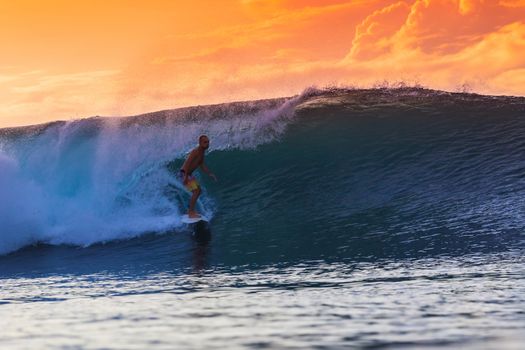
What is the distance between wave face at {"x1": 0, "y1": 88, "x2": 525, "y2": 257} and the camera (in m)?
10.1

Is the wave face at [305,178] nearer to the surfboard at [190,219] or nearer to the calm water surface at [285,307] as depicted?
the surfboard at [190,219]

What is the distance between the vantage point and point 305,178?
45.1ft

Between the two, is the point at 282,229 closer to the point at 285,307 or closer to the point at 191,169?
the point at 191,169

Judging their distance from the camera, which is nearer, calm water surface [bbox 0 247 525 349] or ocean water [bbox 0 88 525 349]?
calm water surface [bbox 0 247 525 349]

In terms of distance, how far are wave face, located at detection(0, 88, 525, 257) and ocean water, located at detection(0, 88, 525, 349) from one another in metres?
0.05

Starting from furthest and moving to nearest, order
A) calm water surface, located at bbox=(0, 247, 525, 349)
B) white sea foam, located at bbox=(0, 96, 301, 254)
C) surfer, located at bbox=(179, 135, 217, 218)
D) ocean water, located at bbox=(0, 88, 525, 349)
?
1. white sea foam, located at bbox=(0, 96, 301, 254)
2. surfer, located at bbox=(179, 135, 217, 218)
3. ocean water, located at bbox=(0, 88, 525, 349)
4. calm water surface, located at bbox=(0, 247, 525, 349)

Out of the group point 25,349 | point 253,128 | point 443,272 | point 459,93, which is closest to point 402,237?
point 443,272

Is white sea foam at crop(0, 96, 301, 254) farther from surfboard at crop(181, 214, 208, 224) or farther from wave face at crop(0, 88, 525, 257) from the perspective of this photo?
surfboard at crop(181, 214, 208, 224)

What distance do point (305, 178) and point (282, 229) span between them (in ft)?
9.56

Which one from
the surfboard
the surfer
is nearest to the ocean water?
the surfboard

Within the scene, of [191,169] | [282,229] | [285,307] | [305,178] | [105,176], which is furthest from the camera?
[105,176]

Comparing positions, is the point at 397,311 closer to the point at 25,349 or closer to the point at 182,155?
the point at 25,349

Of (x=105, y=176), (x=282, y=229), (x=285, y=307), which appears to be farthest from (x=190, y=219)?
(x=285, y=307)

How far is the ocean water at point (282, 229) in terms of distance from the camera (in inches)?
177
